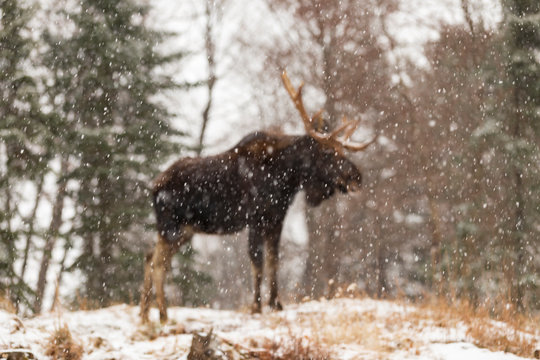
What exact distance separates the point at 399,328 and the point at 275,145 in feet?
9.31

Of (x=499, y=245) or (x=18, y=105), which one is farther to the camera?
(x=499, y=245)

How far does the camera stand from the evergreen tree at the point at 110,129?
10.3 metres

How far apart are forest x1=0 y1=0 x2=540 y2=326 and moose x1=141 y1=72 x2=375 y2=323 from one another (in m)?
1.31

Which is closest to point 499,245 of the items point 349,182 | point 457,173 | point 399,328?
point 457,173

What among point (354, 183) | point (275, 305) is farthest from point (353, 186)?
Answer: point (275, 305)

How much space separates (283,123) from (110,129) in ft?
17.0

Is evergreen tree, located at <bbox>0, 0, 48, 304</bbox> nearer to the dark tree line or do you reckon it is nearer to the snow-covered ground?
the dark tree line

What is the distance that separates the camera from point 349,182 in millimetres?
7945

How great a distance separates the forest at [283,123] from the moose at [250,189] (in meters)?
1.31

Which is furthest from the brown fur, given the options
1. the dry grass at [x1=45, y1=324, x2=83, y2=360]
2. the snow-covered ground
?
the dry grass at [x1=45, y1=324, x2=83, y2=360]

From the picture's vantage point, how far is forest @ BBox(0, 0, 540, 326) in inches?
372

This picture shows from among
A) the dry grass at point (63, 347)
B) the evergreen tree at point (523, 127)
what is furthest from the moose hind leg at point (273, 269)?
the evergreen tree at point (523, 127)

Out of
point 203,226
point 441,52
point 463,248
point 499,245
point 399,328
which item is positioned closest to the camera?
point 399,328

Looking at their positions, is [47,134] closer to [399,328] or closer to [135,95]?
[135,95]
